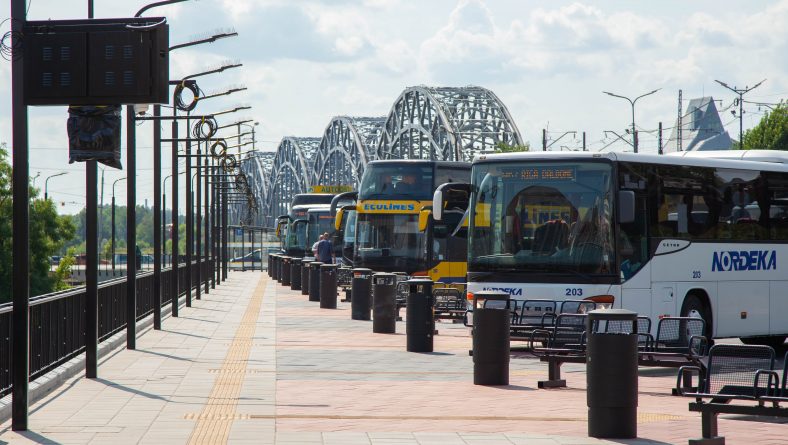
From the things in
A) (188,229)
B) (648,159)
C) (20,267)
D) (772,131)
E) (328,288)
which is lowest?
(328,288)

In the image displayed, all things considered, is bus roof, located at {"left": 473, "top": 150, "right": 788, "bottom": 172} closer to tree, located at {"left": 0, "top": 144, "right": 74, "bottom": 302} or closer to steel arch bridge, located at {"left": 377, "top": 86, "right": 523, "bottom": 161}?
tree, located at {"left": 0, "top": 144, "right": 74, "bottom": 302}

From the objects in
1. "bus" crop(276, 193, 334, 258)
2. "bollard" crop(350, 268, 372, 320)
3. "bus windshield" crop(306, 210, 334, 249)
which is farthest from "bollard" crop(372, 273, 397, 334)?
"bus" crop(276, 193, 334, 258)

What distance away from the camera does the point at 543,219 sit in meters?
18.8

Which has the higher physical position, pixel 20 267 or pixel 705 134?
pixel 705 134

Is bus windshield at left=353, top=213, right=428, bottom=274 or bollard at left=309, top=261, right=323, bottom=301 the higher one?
bus windshield at left=353, top=213, right=428, bottom=274

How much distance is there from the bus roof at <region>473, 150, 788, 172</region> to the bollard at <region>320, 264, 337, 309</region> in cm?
1417

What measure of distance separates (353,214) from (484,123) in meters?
81.8

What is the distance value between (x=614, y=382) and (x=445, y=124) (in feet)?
365

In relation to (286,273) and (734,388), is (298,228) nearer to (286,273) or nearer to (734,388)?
(286,273)

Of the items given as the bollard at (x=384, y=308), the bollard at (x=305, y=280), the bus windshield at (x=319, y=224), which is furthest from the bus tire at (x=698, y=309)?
the bus windshield at (x=319, y=224)

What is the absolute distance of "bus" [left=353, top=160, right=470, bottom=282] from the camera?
36.8 meters

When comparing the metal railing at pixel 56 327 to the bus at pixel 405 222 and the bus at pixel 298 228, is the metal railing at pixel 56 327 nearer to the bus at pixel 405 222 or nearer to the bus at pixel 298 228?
the bus at pixel 405 222

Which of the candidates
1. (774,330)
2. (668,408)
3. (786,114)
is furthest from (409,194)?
(786,114)

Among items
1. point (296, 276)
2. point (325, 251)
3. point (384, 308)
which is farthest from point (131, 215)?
point (296, 276)
